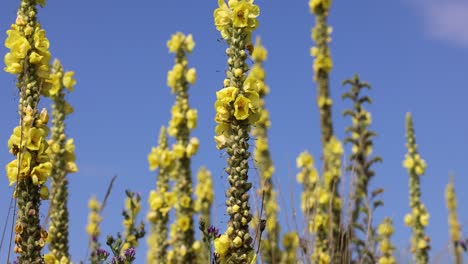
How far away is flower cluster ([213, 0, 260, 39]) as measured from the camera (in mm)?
4034

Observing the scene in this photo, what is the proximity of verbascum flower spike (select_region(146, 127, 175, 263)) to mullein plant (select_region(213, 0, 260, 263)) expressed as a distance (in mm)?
6959

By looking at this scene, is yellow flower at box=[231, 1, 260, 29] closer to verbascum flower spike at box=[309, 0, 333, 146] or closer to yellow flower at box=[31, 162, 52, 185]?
yellow flower at box=[31, 162, 52, 185]

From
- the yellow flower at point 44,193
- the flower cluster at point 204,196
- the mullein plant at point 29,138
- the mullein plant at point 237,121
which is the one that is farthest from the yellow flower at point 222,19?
the flower cluster at point 204,196

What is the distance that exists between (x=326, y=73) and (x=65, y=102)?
21.5 feet

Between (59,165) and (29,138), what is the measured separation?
9.70ft

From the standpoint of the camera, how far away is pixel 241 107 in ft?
12.4

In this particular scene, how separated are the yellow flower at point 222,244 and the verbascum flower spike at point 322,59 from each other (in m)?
8.44

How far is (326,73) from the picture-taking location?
1277 centimetres

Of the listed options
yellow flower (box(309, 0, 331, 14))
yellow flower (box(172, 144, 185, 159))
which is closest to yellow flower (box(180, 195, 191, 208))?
yellow flower (box(172, 144, 185, 159))

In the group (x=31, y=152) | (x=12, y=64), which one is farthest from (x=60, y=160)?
(x=31, y=152)

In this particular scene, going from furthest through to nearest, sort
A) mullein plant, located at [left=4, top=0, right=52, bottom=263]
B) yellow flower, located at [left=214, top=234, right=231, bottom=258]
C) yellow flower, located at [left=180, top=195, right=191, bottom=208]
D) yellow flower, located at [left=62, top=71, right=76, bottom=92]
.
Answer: yellow flower, located at [left=180, top=195, right=191, bottom=208] → yellow flower, located at [left=62, top=71, right=76, bottom=92] → mullein plant, located at [left=4, top=0, right=52, bottom=263] → yellow flower, located at [left=214, top=234, right=231, bottom=258]

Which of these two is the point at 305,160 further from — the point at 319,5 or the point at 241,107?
the point at 241,107

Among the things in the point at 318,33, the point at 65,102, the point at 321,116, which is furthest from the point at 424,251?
the point at 65,102

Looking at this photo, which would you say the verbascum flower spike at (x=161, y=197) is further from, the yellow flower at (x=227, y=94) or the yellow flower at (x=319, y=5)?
the yellow flower at (x=227, y=94)
